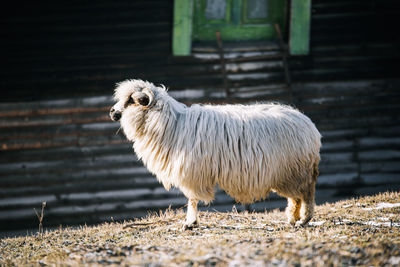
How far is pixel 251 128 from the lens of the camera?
4855mm

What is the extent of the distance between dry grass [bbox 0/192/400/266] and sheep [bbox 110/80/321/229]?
1.56 ft

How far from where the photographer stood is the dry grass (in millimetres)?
3367

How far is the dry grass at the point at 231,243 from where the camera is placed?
337cm

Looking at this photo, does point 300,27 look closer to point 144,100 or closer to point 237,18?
point 237,18

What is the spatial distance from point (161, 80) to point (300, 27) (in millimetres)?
2651

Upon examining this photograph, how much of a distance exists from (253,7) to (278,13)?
1.56 feet

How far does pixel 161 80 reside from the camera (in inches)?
308

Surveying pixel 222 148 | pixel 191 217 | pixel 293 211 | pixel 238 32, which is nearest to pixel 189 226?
pixel 191 217

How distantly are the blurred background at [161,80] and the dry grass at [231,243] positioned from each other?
220 centimetres

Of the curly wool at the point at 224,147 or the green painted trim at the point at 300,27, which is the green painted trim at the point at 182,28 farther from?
the curly wool at the point at 224,147

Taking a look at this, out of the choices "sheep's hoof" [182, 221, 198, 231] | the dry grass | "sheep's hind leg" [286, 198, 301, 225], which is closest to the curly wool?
"sheep's hind leg" [286, 198, 301, 225]

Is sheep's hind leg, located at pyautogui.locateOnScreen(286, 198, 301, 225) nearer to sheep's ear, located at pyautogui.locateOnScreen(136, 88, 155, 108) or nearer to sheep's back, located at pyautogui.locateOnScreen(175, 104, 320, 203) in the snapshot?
sheep's back, located at pyautogui.locateOnScreen(175, 104, 320, 203)

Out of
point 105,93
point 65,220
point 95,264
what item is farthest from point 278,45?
point 95,264

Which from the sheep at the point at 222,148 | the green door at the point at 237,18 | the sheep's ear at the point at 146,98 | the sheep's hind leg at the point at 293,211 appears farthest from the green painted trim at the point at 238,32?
the sheep's hind leg at the point at 293,211
